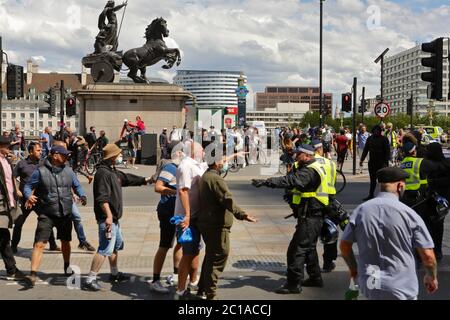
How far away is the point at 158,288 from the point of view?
7008 mm

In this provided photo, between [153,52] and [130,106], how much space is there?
2731 millimetres

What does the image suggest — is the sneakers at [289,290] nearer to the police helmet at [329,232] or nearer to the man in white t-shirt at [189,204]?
the police helmet at [329,232]

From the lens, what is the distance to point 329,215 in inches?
285

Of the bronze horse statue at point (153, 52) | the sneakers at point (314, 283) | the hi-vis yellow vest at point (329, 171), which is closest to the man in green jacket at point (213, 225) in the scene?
the hi-vis yellow vest at point (329, 171)

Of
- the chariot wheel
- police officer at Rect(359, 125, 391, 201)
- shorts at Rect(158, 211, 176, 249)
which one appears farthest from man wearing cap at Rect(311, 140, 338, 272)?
the chariot wheel

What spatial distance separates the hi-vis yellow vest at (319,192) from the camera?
22.8 ft

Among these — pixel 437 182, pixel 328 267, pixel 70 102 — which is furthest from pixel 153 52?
pixel 328 267

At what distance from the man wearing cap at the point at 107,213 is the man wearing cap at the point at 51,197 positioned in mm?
536

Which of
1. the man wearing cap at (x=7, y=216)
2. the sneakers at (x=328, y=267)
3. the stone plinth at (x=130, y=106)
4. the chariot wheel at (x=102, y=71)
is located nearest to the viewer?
the man wearing cap at (x=7, y=216)

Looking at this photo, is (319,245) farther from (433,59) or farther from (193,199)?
(433,59)

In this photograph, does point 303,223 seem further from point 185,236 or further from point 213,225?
point 185,236
